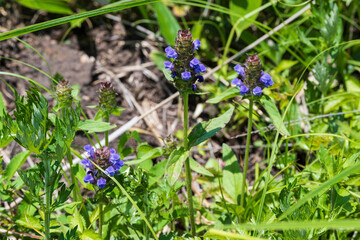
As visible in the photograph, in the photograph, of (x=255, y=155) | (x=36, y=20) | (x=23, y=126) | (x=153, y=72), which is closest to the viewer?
(x=23, y=126)

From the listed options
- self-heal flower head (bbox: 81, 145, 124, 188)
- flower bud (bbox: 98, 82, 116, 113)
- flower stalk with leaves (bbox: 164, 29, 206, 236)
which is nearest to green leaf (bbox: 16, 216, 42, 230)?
self-heal flower head (bbox: 81, 145, 124, 188)

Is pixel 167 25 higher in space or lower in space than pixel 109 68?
higher

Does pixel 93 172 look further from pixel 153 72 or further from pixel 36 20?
pixel 36 20

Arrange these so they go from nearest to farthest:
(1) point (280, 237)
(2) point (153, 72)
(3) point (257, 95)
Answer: (1) point (280, 237), (3) point (257, 95), (2) point (153, 72)

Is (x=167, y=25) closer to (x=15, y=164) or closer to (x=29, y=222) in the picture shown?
(x=15, y=164)

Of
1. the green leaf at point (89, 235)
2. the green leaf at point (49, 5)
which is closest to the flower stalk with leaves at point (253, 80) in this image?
the green leaf at point (89, 235)

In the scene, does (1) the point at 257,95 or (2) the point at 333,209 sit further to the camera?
(1) the point at 257,95

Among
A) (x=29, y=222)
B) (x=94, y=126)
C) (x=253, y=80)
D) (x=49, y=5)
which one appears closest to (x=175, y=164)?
(x=94, y=126)

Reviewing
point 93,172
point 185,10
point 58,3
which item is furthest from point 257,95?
point 58,3
